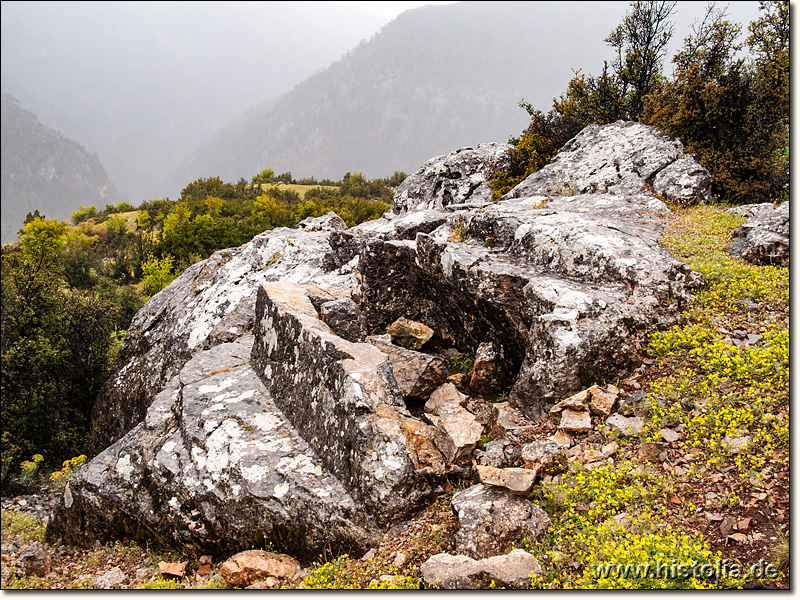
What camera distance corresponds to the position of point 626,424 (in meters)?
5.56

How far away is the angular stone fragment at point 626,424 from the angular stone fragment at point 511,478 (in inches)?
51.3

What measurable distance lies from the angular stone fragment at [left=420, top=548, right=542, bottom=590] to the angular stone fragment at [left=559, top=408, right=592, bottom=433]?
1.93 metres

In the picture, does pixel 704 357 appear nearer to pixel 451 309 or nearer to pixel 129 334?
pixel 451 309

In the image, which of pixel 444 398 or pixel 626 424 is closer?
pixel 626 424

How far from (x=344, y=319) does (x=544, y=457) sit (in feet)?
13.7

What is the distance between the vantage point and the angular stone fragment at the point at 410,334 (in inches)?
342

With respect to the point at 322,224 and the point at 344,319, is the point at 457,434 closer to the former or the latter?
the point at 344,319

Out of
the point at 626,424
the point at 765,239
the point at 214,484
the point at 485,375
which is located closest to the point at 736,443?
A: the point at 626,424

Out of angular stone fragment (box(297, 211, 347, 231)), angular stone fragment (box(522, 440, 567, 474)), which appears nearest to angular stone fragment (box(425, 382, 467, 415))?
angular stone fragment (box(522, 440, 567, 474))

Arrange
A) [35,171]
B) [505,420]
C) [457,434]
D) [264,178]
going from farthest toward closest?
[264,178], [35,171], [505,420], [457,434]

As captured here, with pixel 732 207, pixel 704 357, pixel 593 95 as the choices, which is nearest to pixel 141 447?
pixel 704 357

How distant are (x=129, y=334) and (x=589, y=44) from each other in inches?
5383

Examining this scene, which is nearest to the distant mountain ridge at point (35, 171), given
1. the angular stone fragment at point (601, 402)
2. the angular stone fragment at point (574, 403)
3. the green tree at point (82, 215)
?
the angular stone fragment at point (574, 403)

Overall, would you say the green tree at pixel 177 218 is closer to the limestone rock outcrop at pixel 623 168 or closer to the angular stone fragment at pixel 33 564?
the limestone rock outcrop at pixel 623 168
